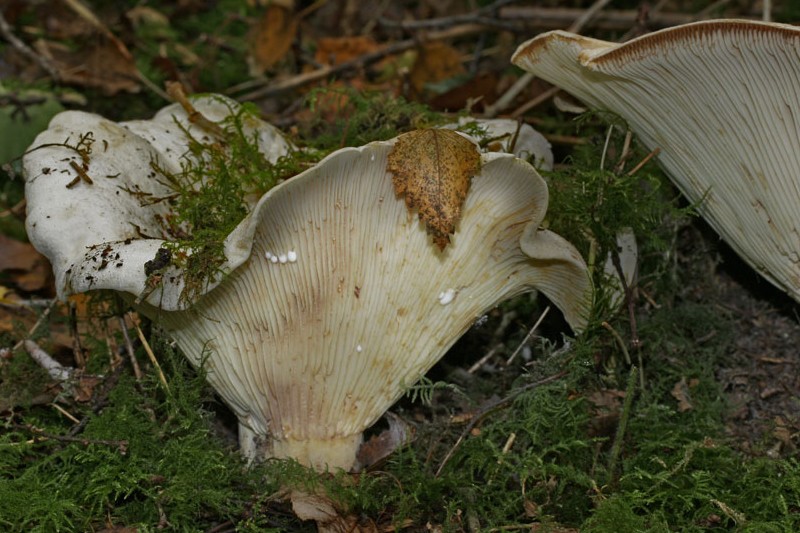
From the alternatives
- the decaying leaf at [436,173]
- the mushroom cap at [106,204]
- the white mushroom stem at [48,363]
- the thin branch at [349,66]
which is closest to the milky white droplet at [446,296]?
the decaying leaf at [436,173]

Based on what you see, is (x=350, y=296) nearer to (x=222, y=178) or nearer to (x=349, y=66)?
(x=222, y=178)

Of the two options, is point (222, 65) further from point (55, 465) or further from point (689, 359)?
point (689, 359)

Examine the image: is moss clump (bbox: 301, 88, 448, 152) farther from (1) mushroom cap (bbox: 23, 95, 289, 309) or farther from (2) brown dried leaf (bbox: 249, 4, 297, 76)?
(2) brown dried leaf (bbox: 249, 4, 297, 76)

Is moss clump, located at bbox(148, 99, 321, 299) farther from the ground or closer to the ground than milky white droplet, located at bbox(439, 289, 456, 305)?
farther from the ground

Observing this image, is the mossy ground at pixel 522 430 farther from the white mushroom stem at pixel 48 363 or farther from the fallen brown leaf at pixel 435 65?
the fallen brown leaf at pixel 435 65

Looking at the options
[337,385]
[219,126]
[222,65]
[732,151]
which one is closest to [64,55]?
[222,65]

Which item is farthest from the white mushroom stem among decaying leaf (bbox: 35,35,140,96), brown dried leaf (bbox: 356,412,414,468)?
decaying leaf (bbox: 35,35,140,96)
